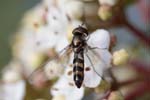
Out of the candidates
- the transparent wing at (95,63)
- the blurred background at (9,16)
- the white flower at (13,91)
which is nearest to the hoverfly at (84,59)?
the transparent wing at (95,63)

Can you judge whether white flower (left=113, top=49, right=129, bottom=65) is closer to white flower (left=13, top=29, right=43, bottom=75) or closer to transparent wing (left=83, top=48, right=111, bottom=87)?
transparent wing (left=83, top=48, right=111, bottom=87)

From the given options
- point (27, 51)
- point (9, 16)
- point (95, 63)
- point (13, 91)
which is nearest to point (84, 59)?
point (95, 63)

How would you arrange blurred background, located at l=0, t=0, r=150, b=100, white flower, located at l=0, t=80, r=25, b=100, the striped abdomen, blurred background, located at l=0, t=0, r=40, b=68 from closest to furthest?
the striped abdomen, blurred background, located at l=0, t=0, r=150, b=100, white flower, located at l=0, t=80, r=25, b=100, blurred background, located at l=0, t=0, r=40, b=68

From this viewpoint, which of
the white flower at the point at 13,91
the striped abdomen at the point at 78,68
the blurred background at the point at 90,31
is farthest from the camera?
the white flower at the point at 13,91

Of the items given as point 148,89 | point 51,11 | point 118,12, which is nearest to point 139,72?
point 148,89

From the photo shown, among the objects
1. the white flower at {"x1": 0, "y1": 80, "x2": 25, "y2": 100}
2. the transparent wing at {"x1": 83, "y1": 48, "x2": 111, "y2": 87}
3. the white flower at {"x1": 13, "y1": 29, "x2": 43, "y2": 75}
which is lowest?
the white flower at {"x1": 0, "y1": 80, "x2": 25, "y2": 100}

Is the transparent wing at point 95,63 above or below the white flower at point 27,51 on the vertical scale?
below

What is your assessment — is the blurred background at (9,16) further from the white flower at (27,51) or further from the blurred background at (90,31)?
the blurred background at (90,31)

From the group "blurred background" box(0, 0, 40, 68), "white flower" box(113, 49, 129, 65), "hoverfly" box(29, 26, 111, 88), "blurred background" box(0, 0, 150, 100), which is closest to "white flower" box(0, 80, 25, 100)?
"blurred background" box(0, 0, 150, 100)
